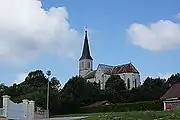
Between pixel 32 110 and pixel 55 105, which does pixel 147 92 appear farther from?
pixel 32 110

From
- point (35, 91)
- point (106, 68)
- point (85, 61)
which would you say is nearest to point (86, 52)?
point (85, 61)

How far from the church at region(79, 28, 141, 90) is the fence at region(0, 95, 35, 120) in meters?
81.5

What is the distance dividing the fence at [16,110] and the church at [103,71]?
81.5 metres

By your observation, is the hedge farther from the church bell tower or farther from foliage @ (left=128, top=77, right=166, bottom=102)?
the church bell tower

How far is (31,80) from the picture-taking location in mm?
89938

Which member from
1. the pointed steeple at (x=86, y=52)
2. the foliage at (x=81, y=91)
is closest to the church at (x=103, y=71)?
the pointed steeple at (x=86, y=52)

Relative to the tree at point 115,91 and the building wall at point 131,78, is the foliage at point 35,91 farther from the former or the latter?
the building wall at point 131,78

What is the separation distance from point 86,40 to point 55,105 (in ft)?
249

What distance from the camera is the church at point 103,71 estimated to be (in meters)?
123

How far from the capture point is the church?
404 feet

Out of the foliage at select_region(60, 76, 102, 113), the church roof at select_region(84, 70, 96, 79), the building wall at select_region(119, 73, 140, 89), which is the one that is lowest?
the foliage at select_region(60, 76, 102, 113)

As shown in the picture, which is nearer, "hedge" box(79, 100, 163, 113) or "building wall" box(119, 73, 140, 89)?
"hedge" box(79, 100, 163, 113)

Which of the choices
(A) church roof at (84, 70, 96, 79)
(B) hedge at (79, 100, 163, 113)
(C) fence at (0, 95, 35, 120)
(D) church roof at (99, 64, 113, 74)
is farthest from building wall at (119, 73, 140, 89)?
(C) fence at (0, 95, 35, 120)

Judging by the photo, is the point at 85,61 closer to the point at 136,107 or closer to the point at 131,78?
the point at 131,78
